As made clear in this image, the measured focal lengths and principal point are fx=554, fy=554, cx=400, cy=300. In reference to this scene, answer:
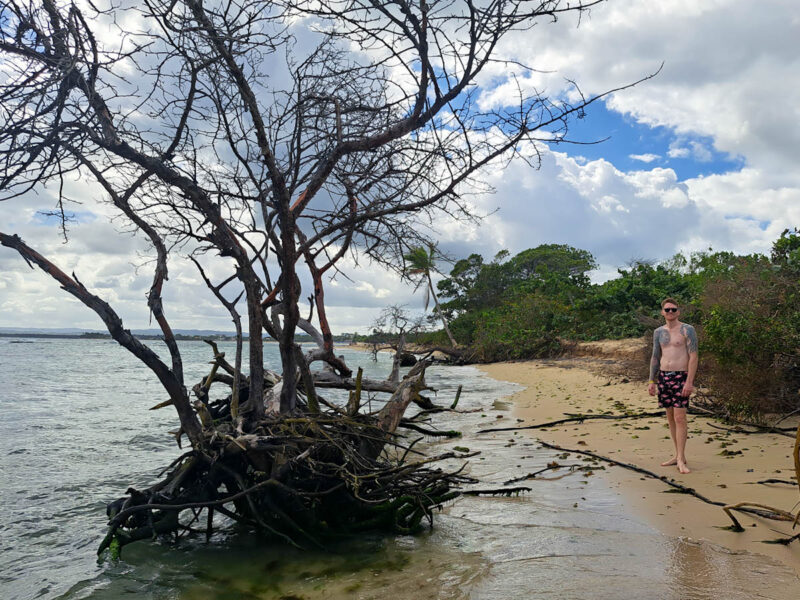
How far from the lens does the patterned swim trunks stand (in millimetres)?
5846

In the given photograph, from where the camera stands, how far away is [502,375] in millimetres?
21812

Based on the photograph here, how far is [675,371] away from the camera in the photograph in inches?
237

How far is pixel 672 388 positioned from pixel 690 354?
417 mm

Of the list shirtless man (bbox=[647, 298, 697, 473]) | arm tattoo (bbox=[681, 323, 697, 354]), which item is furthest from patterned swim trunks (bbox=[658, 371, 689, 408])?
arm tattoo (bbox=[681, 323, 697, 354])

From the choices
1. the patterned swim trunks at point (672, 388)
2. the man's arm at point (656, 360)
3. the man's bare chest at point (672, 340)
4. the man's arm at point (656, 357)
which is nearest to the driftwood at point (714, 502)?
the patterned swim trunks at point (672, 388)

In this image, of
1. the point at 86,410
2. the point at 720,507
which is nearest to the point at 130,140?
the point at 720,507

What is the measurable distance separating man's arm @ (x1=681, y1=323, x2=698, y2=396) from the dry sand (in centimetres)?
81

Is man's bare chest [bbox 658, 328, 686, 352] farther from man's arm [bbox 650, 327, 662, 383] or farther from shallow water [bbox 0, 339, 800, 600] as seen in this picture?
shallow water [bbox 0, 339, 800, 600]

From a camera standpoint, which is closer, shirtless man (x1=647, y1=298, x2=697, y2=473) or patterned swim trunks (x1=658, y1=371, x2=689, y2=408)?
shirtless man (x1=647, y1=298, x2=697, y2=473)

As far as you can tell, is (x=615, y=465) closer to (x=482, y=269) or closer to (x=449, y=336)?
(x=449, y=336)

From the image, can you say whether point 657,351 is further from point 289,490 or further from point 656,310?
point 656,310

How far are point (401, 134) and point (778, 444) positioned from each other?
5575mm

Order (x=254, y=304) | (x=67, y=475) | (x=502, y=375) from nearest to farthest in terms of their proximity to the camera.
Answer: (x=254, y=304) < (x=67, y=475) < (x=502, y=375)

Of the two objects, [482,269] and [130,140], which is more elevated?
[482,269]
